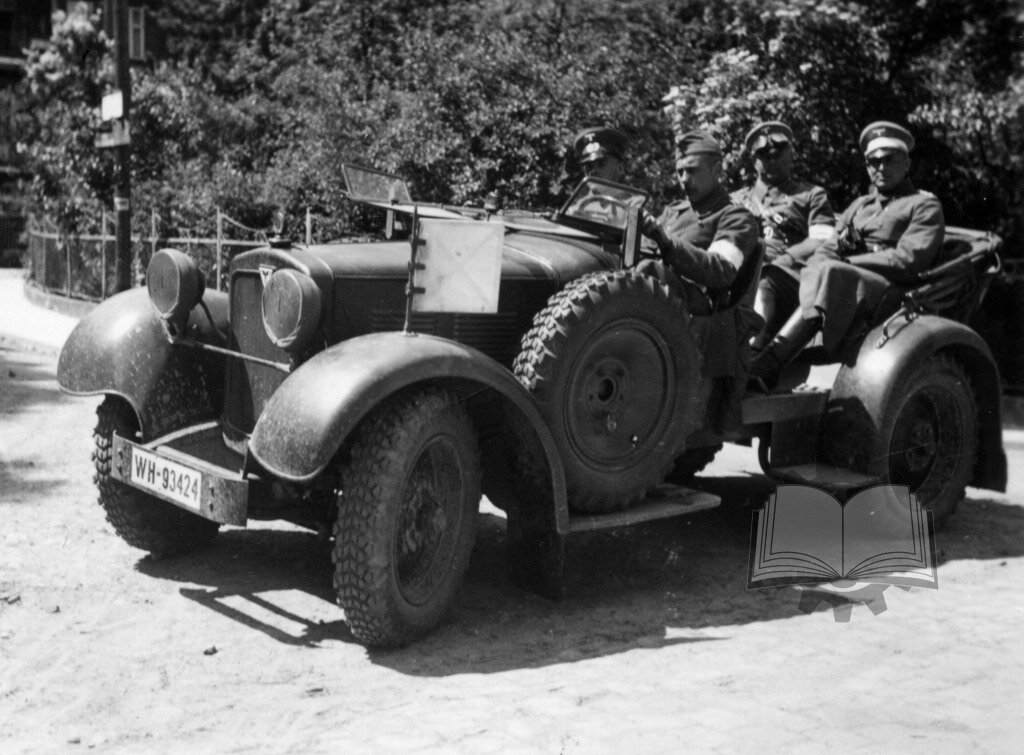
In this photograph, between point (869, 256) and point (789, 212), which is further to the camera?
point (789, 212)

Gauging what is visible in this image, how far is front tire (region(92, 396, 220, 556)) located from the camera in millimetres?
5445

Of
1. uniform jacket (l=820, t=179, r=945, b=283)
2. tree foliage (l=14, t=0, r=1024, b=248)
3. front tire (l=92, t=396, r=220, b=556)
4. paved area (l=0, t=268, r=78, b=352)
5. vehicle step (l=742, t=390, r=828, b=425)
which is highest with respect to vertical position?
tree foliage (l=14, t=0, r=1024, b=248)

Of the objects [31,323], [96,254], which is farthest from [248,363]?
[96,254]

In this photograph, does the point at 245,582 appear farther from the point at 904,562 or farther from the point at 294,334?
the point at 904,562

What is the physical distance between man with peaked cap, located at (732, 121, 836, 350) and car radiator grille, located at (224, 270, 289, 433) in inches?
113

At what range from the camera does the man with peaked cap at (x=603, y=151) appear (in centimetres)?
665

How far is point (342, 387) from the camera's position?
14.1 ft

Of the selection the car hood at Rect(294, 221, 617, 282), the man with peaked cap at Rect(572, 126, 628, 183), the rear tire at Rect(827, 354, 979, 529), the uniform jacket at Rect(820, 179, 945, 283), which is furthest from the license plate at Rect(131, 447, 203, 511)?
the uniform jacket at Rect(820, 179, 945, 283)

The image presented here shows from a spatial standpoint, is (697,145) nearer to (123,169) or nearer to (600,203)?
(600,203)

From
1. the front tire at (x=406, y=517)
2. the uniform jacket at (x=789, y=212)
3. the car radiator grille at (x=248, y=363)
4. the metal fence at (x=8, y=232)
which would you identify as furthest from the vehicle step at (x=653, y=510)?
the metal fence at (x=8, y=232)

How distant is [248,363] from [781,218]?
3.46m

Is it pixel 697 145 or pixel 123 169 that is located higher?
pixel 697 145

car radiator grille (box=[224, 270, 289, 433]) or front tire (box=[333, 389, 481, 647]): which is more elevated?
car radiator grille (box=[224, 270, 289, 433])

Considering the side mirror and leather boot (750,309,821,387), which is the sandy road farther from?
the side mirror
